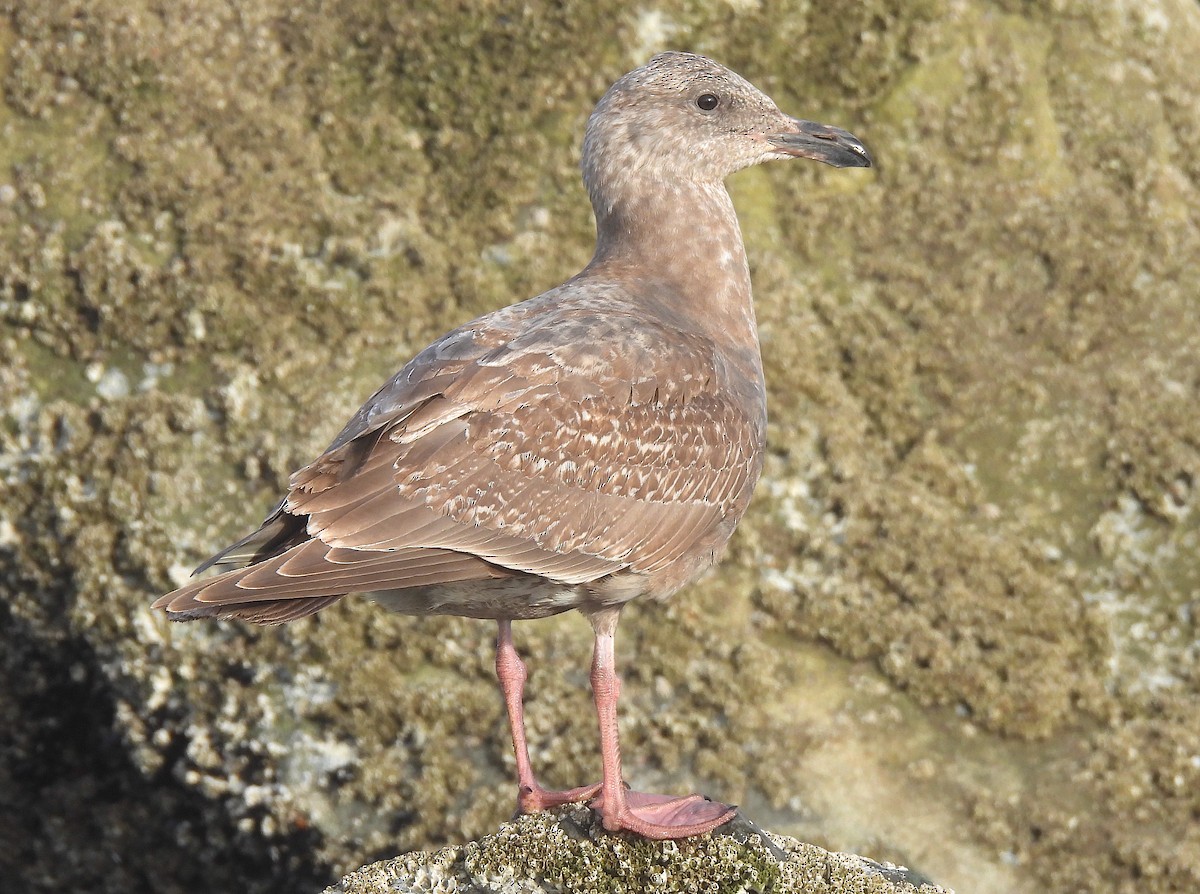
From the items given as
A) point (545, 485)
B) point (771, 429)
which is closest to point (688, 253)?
point (545, 485)

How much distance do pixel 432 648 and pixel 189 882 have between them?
2.16 metres

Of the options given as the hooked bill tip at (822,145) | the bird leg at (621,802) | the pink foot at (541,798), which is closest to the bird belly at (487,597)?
the bird leg at (621,802)

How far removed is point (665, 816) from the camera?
621 cm

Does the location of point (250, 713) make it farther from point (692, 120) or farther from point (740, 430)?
point (692, 120)

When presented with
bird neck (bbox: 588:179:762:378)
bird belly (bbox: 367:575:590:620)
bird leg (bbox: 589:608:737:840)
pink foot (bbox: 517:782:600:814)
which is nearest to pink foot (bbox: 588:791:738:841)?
bird leg (bbox: 589:608:737:840)

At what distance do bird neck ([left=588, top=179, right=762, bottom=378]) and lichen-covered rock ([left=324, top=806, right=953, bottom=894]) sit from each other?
8.23ft

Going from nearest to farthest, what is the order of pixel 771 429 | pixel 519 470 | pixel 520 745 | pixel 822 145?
pixel 519 470 → pixel 520 745 → pixel 822 145 → pixel 771 429

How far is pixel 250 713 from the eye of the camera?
884 centimetres

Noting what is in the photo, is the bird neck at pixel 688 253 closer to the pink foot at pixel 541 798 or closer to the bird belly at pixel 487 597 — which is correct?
the bird belly at pixel 487 597

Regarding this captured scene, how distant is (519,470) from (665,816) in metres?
1.65

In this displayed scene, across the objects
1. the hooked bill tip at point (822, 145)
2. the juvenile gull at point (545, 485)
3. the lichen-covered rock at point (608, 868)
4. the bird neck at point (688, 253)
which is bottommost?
the lichen-covered rock at point (608, 868)

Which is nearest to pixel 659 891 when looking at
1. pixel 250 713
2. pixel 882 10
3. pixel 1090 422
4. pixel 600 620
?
pixel 600 620

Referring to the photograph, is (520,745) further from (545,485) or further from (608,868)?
(545,485)

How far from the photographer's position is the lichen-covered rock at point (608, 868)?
5.90 m
